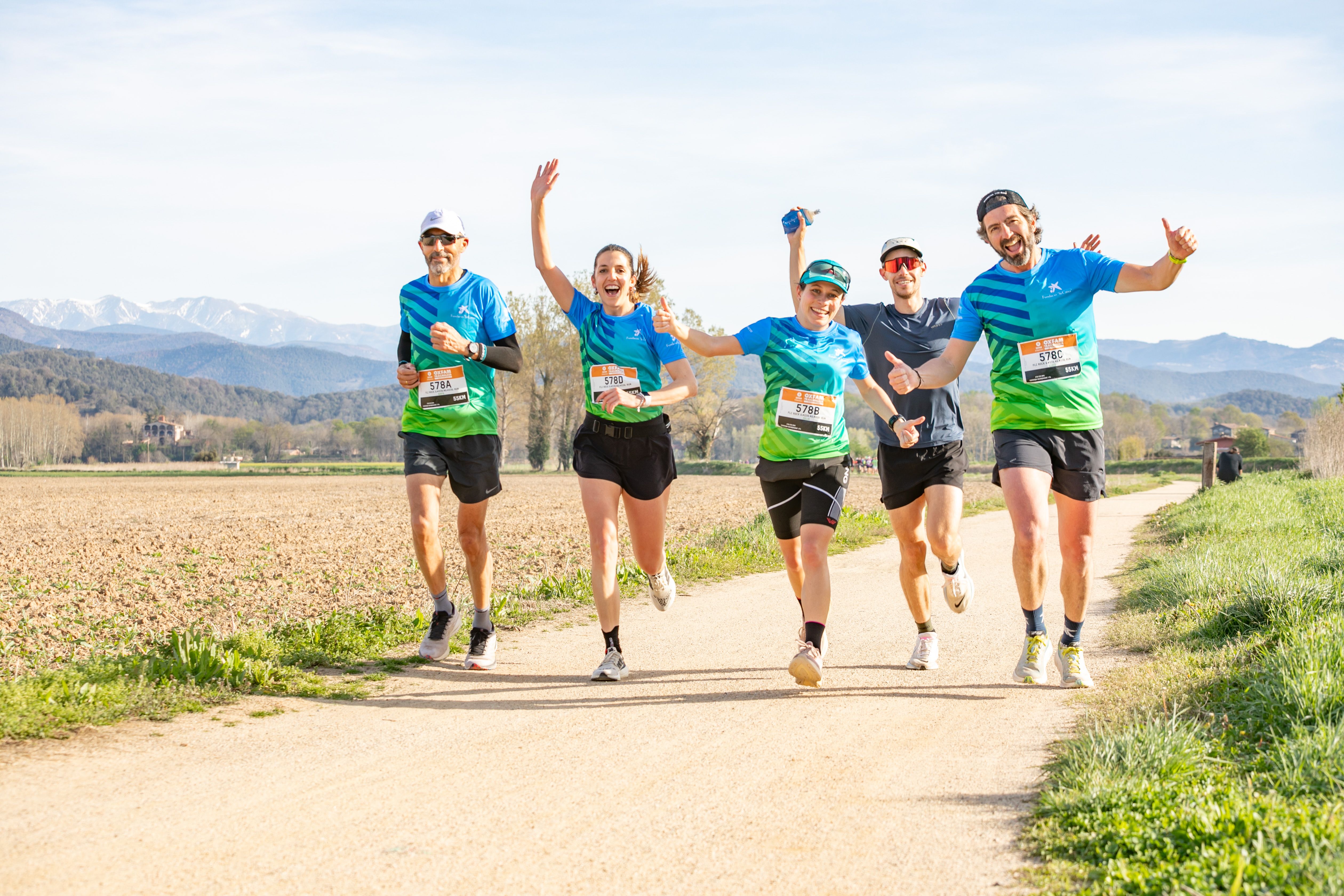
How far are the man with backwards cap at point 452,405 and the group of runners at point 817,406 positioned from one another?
0.05 ft

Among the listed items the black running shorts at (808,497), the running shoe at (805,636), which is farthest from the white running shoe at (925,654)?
the black running shorts at (808,497)

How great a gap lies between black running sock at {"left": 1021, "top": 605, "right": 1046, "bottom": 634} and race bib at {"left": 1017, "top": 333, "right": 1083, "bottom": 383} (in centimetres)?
133

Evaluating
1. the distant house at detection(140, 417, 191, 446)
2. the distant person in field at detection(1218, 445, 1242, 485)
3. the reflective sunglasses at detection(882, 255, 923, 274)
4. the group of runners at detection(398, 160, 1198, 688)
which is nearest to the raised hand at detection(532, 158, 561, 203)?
the group of runners at detection(398, 160, 1198, 688)

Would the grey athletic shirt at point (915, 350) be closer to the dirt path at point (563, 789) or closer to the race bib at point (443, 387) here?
the dirt path at point (563, 789)

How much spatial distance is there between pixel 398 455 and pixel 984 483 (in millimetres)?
156644

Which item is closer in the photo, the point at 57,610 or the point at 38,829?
the point at 38,829

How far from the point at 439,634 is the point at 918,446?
134 inches

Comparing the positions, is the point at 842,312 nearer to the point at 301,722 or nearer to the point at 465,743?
the point at 465,743

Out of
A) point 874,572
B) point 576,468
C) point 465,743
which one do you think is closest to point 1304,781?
point 465,743

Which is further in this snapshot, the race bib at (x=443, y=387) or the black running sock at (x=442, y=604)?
the black running sock at (x=442, y=604)

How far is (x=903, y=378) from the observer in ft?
18.2

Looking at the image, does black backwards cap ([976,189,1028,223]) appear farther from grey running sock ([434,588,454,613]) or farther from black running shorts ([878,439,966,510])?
grey running sock ([434,588,454,613])

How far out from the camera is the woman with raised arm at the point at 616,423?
19.6 feet

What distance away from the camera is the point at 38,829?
338cm
